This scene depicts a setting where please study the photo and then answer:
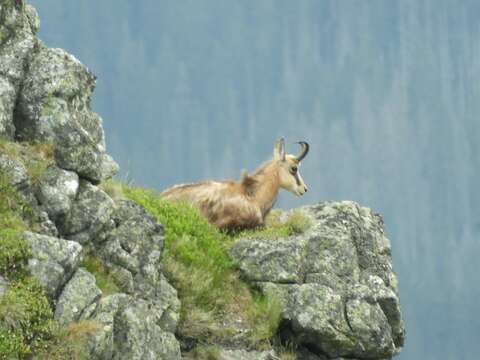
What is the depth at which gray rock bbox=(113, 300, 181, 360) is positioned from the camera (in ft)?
56.6

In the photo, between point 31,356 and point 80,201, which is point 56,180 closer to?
point 80,201

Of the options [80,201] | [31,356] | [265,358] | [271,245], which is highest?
[271,245]

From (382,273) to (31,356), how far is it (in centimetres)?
1264

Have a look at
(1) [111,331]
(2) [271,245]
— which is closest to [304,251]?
(2) [271,245]

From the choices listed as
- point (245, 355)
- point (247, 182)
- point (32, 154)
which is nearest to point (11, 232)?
point (32, 154)

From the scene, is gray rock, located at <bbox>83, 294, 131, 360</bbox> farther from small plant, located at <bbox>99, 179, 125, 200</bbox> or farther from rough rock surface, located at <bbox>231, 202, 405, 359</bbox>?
rough rock surface, located at <bbox>231, 202, 405, 359</bbox>

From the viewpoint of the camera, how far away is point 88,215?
1842 centimetres

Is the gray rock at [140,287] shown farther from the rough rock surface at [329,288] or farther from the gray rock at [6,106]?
the rough rock surface at [329,288]

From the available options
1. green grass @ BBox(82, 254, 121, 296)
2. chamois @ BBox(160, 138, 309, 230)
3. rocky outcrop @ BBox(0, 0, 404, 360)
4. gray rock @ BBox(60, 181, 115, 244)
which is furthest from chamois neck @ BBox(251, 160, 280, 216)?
green grass @ BBox(82, 254, 121, 296)

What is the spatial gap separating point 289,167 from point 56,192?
38.8 ft

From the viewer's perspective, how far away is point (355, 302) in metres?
23.4

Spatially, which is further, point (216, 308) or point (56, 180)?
point (216, 308)

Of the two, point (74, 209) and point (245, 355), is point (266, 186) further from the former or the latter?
point (74, 209)

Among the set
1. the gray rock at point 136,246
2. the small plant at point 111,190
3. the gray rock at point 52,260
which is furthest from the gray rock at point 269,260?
the gray rock at point 52,260
